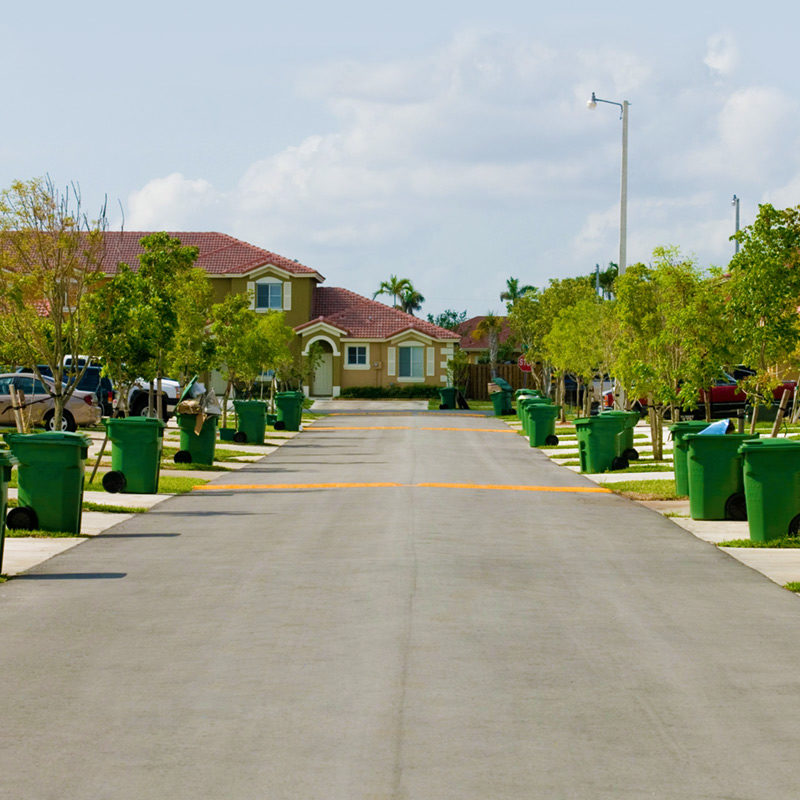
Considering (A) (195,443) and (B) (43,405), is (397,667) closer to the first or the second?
(A) (195,443)

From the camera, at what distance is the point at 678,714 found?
7027mm

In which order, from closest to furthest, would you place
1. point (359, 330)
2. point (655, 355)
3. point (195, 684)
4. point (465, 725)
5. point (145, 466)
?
point (465, 725) → point (195, 684) → point (145, 466) → point (655, 355) → point (359, 330)

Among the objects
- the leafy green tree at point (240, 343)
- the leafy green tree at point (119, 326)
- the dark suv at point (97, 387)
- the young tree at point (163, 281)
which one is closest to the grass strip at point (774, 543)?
the leafy green tree at point (119, 326)

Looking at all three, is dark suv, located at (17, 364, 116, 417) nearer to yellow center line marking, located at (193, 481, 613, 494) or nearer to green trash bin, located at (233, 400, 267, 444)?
green trash bin, located at (233, 400, 267, 444)

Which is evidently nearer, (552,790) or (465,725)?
(552,790)

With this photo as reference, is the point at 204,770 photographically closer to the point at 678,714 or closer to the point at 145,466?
the point at 678,714

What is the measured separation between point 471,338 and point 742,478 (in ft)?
262

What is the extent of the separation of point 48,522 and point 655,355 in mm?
15864

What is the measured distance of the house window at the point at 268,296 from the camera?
2613 inches

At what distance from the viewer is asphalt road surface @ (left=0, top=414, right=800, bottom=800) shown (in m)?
5.96

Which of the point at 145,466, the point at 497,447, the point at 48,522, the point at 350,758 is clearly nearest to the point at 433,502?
the point at 145,466

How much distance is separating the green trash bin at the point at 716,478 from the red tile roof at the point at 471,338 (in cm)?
6807

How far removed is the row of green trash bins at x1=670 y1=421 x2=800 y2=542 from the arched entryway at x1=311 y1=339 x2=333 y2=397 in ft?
158

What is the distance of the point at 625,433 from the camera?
26672 millimetres
